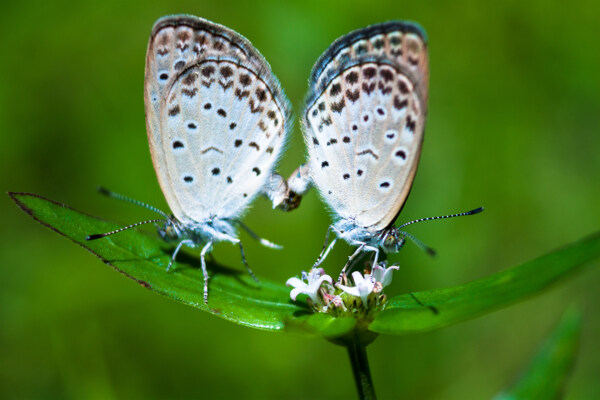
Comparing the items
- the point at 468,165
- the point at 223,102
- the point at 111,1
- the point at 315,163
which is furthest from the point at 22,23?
the point at 468,165

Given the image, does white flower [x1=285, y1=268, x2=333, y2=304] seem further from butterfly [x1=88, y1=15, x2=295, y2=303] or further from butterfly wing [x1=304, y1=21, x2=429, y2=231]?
butterfly [x1=88, y1=15, x2=295, y2=303]

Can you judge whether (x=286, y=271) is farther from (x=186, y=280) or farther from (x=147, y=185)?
(x=186, y=280)

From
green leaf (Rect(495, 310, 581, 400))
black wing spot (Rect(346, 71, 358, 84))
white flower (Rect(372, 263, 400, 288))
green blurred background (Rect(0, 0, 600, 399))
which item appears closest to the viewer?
green leaf (Rect(495, 310, 581, 400))

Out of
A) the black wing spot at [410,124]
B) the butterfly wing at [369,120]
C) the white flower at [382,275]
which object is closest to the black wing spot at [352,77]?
the butterfly wing at [369,120]

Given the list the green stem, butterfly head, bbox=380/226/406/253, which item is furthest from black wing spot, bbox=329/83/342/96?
the green stem

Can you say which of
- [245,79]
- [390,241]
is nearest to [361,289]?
[390,241]

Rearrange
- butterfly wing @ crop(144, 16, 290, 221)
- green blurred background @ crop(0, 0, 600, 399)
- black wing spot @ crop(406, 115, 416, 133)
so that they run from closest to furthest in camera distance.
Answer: black wing spot @ crop(406, 115, 416, 133) < butterfly wing @ crop(144, 16, 290, 221) < green blurred background @ crop(0, 0, 600, 399)
